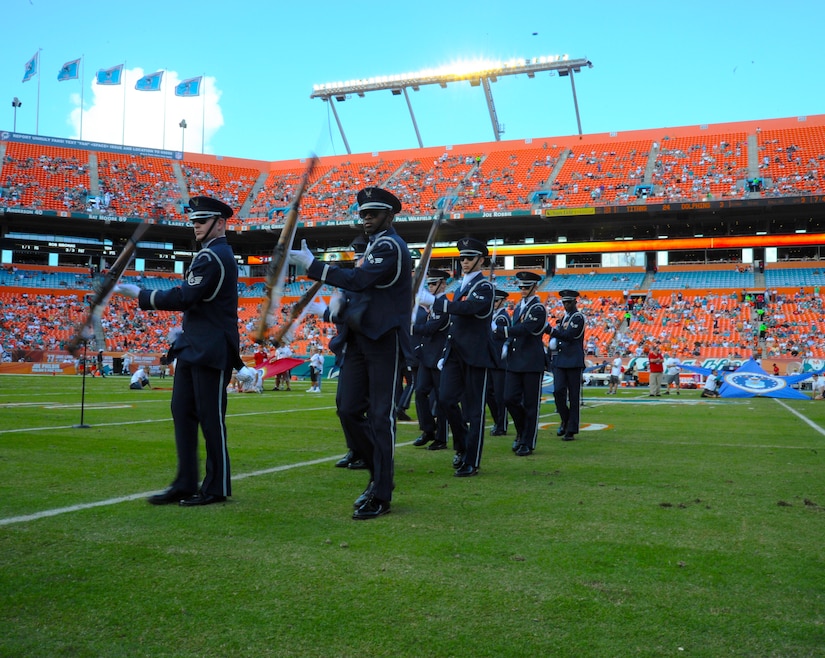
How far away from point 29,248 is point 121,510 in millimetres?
53728

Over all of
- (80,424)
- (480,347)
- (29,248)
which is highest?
(29,248)

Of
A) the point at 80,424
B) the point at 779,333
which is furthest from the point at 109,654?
the point at 779,333

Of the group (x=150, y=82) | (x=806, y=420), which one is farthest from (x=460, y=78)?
(x=806, y=420)

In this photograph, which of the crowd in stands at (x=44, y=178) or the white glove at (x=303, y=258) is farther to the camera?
the crowd in stands at (x=44, y=178)

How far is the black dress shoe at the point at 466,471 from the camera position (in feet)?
20.8

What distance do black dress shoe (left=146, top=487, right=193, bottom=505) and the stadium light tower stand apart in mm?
51472

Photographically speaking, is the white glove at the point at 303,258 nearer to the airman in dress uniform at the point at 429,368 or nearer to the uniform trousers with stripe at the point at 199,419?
the uniform trousers with stripe at the point at 199,419

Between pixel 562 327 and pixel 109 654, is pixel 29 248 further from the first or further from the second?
pixel 109 654

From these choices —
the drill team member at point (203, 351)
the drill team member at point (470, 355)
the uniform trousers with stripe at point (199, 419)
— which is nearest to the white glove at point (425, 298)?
the drill team member at point (470, 355)

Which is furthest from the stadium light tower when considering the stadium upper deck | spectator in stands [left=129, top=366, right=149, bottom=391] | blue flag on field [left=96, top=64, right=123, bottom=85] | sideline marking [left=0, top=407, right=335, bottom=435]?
sideline marking [left=0, top=407, right=335, bottom=435]

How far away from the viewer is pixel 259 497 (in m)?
5.13

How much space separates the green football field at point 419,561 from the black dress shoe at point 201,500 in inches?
5.6

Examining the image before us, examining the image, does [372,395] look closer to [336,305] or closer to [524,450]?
[336,305]

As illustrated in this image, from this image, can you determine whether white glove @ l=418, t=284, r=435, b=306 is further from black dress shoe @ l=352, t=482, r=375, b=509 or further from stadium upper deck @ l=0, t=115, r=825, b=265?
stadium upper deck @ l=0, t=115, r=825, b=265
